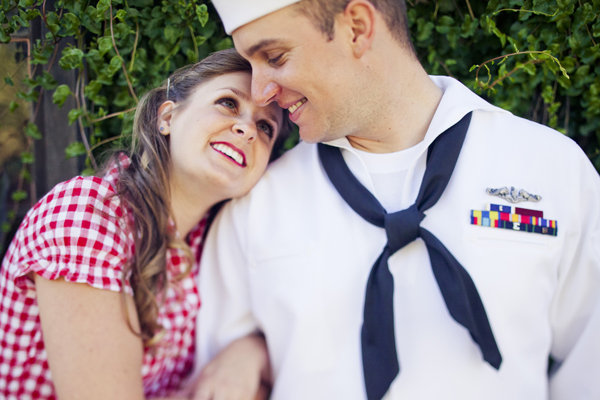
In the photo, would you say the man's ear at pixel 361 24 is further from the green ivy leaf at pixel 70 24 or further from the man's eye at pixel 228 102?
the green ivy leaf at pixel 70 24

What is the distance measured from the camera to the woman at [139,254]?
1.70 m

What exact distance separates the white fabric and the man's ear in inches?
14.3

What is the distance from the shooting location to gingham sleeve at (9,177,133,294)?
1709 millimetres

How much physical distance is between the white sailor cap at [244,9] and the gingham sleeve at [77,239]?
2.42ft

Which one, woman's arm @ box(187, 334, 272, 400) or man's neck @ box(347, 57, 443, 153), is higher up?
man's neck @ box(347, 57, 443, 153)

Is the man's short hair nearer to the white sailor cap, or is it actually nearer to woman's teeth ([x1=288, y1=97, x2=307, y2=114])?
the white sailor cap

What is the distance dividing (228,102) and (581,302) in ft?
4.68

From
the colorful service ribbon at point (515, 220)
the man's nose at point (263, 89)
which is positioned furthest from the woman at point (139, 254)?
the colorful service ribbon at point (515, 220)

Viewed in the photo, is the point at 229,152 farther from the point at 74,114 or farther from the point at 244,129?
the point at 74,114

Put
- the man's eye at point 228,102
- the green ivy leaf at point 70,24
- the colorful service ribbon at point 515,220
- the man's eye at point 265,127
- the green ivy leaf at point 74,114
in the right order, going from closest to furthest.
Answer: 1. the colorful service ribbon at point 515,220
2. the man's eye at point 228,102
3. the man's eye at point 265,127
4. the green ivy leaf at point 70,24
5. the green ivy leaf at point 74,114

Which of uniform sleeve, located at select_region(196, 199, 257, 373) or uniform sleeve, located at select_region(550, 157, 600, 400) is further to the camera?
uniform sleeve, located at select_region(196, 199, 257, 373)

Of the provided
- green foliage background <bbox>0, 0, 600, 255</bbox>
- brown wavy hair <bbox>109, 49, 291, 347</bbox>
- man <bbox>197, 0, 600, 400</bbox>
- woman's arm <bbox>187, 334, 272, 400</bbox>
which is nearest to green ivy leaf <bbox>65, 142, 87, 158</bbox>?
green foliage background <bbox>0, 0, 600, 255</bbox>

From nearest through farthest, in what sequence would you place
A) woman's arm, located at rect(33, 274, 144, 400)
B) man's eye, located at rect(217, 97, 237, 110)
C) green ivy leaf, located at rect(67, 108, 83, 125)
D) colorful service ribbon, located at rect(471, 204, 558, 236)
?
1. woman's arm, located at rect(33, 274, 144, 400)
2. colorful service ribbon, located at rect(471, 204, 558, 236)
3. man's eye, located at rect(217, 97, 237, 110)
4. green ivy leaf, located at rect(67, 108, 83, 125)

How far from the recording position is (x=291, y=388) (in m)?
1.89
